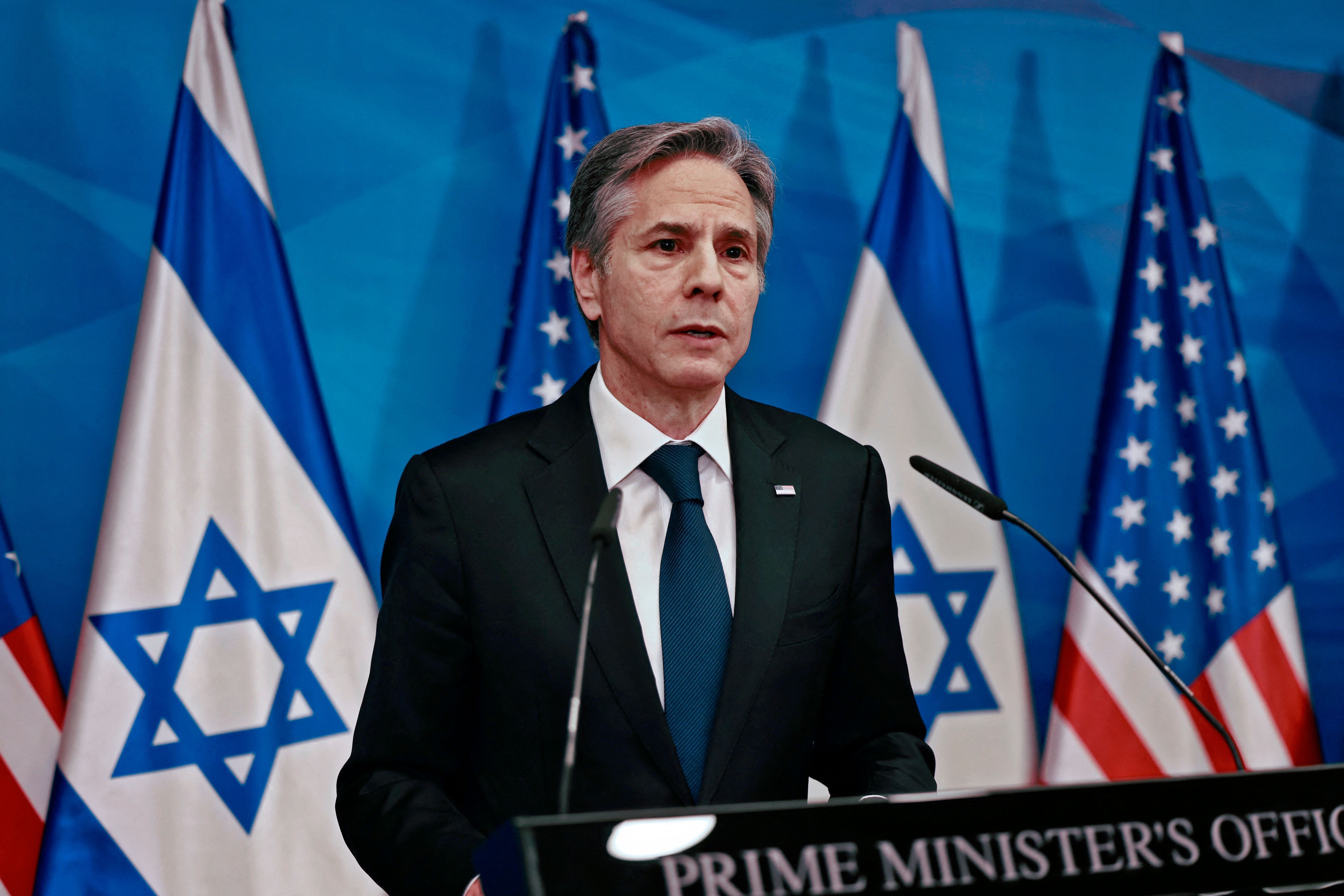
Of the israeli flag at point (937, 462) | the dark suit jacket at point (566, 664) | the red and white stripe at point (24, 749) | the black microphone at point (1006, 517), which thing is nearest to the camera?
the black microphone at point (1006, 517)

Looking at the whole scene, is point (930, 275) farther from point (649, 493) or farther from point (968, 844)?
point (968, 844)

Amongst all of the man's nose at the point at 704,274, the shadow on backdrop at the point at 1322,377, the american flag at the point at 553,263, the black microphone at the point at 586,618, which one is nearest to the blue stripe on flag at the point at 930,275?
the american flag at the point at 553,263

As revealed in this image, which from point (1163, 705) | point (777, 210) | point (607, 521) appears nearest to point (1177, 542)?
point (1163, 705)

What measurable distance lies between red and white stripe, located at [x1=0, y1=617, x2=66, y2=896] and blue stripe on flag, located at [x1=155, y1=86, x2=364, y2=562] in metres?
0.73

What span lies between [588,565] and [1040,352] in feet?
7.70

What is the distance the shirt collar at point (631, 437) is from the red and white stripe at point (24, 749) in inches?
63.5

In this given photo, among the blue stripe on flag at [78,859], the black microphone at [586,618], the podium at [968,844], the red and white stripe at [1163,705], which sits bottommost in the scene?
the podium at [968,844]

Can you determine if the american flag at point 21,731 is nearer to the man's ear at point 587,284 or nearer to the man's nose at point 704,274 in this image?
the man's ear at point 587,284

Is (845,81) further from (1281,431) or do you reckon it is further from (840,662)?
(840,662)

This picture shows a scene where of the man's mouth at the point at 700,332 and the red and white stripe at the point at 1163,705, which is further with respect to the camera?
the red and white stripe at the point at 1163,705

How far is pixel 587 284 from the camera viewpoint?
1836mm

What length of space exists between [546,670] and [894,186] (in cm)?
212

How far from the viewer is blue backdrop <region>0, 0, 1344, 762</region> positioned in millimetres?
2785

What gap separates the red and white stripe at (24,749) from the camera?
249cm
